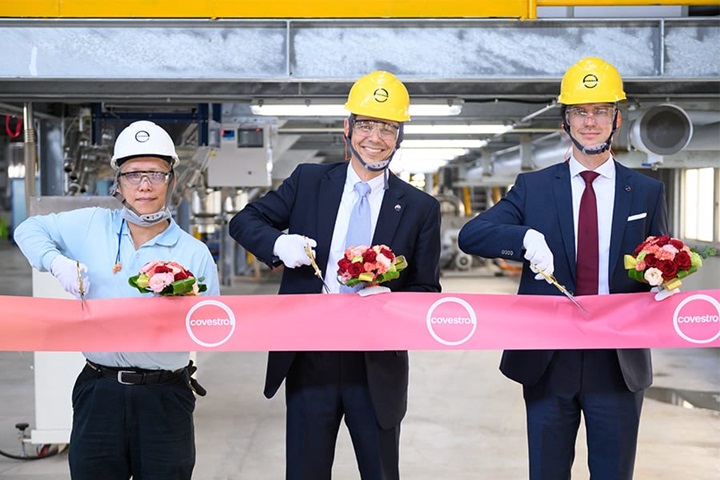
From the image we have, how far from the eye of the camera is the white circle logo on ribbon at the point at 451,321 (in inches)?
139

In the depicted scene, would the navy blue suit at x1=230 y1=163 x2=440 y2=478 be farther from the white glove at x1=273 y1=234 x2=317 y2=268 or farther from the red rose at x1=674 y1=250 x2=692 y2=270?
the red rose at x1=674 y1=250 x2=692 y2=270

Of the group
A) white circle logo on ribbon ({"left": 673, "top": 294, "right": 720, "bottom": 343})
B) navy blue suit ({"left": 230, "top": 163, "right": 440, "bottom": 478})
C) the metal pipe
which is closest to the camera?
navy blue suit ({"left": 230, "top": 163, "right": 440, "bottom": 478})

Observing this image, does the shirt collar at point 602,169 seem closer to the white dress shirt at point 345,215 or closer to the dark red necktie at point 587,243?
the dark red necktie at point 587,243

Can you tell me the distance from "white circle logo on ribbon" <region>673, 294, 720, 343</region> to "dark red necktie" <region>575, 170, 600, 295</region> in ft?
1.19

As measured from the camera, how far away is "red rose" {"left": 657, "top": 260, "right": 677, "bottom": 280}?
3191mm

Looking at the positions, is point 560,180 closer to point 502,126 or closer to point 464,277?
point 502,126

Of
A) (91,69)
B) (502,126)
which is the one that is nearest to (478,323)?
(91,69)

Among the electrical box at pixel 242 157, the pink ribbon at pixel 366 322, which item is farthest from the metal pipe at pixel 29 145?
the pink ribbon at pixel 366 322

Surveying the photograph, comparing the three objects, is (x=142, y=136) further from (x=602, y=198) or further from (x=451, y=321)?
(x=602, y=198)

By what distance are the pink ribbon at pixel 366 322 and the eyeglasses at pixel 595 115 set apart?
2.18ft

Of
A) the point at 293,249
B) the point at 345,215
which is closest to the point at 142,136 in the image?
the point at 293,249

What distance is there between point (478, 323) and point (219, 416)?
4693mm

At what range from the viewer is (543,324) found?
3490 mm

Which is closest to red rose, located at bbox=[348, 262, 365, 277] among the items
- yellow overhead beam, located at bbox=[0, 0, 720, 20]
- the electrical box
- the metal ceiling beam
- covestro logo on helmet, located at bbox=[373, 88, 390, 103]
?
covestro logo on helmet, located at bbox=[373, 88, 390, 103]
